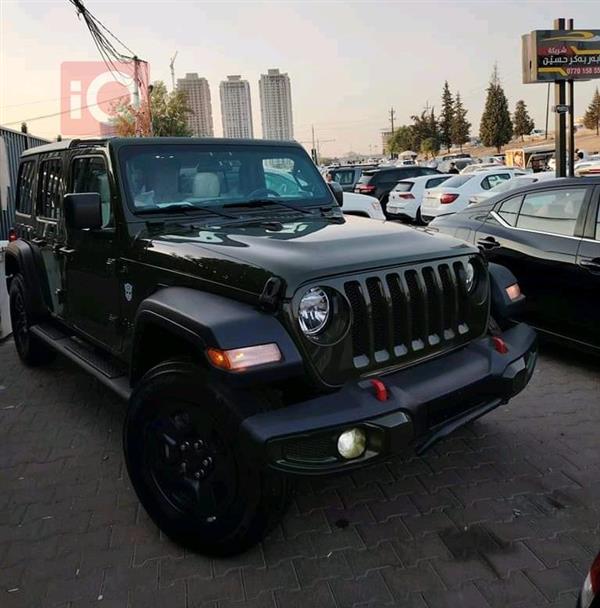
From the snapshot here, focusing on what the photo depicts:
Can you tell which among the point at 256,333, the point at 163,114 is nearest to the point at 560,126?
the point at 256,333

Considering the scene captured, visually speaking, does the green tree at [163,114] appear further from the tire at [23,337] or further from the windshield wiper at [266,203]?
the windshield wiper at [266,203]

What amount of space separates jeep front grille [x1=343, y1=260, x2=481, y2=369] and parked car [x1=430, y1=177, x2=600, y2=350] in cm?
207

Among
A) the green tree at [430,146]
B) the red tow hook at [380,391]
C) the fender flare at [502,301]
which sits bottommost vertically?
the red tow hook at [380,391]

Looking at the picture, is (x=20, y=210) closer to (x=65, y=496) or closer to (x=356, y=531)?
(x=65, y=496)

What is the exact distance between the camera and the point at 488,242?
571cm

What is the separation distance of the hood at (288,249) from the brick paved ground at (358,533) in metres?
1.29

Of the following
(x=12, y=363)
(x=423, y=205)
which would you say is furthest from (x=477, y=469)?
(x=423, y=205)

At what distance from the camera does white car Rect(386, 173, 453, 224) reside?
1706 cm

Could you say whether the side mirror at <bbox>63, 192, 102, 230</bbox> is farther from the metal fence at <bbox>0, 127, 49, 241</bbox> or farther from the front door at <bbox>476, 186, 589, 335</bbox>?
the metal fence at <bbox>0, 127, 49, 241</bbox>

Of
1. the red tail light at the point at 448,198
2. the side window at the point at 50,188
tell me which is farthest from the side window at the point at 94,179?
the red tail light at the point at 448,198

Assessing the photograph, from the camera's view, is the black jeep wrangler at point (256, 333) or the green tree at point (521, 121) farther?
the green tree at point (521, 121)

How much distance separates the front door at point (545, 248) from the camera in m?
4.89

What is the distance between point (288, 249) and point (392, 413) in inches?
35.9

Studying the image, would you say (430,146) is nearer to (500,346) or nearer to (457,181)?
(457,181)
